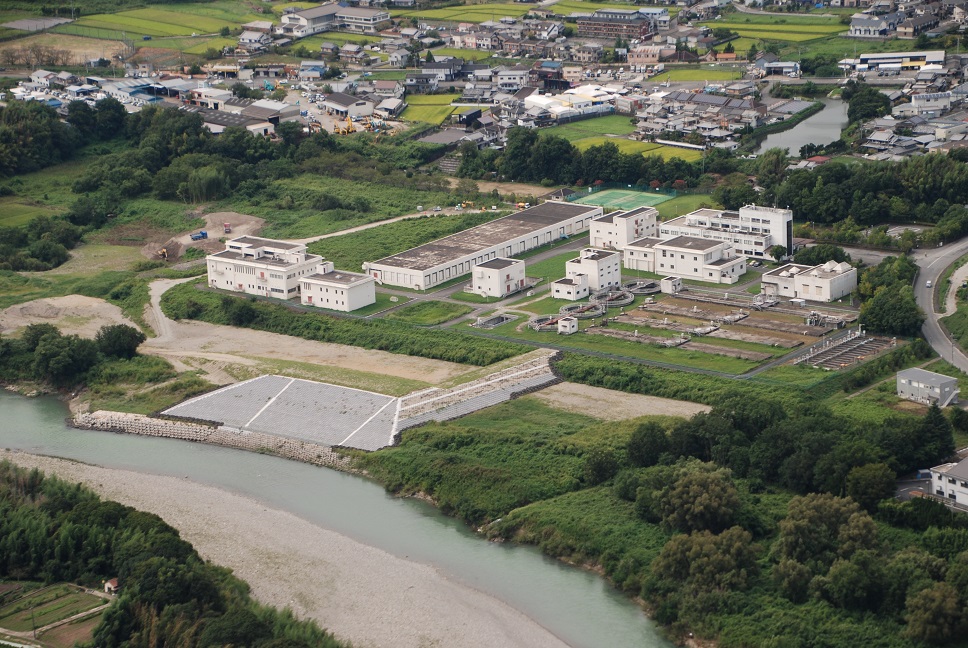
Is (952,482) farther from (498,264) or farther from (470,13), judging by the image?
(470,13)

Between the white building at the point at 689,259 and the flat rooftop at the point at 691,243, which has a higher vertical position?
the flat rooftop at the point at 691,243

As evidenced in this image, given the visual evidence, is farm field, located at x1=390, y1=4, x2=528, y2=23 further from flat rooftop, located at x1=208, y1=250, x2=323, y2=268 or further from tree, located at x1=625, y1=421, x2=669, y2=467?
tree, located at x1=625, y1=421, x2=669, y2=467

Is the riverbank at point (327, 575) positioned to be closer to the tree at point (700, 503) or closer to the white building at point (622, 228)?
the tree at point (700, 503)

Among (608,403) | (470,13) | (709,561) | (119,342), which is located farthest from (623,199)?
(470,13)

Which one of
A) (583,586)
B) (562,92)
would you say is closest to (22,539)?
(583,586)

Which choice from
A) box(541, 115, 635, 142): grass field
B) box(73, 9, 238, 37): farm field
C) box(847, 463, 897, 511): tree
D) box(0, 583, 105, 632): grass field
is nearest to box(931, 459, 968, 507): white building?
box(847, 463, 897, 511): tree

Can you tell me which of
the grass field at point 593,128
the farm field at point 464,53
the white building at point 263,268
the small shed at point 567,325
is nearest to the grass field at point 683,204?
the grass field at point 593,128

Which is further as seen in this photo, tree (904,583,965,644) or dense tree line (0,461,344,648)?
dense tree line (0,461,344,648)
